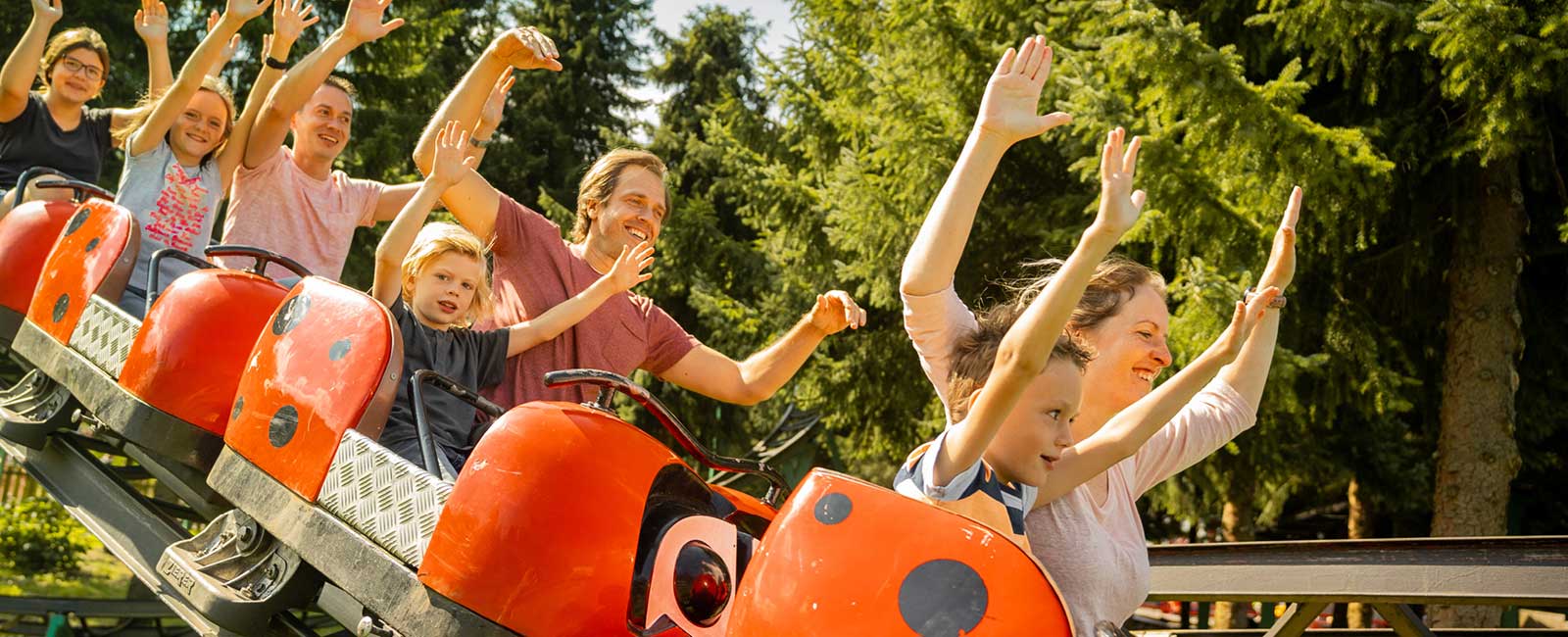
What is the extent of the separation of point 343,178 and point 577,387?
5.42ft

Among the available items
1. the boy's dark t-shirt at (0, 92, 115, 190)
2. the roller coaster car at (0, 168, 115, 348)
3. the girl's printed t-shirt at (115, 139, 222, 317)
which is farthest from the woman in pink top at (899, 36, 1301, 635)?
the boy's dark t-shirt at (0, 92, 115, 190)

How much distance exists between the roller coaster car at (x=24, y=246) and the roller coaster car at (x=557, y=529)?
1898 millimetres

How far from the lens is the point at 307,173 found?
4.35 metres

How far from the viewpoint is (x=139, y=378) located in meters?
3.65

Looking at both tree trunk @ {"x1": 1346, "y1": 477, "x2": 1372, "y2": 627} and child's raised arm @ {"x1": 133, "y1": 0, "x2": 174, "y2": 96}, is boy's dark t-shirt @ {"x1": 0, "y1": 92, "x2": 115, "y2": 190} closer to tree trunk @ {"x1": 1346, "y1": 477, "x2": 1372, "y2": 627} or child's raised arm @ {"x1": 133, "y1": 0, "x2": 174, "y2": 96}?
child's raised arm @ {"x1": 133, "y1": 0, "x2": 174, "y2": 96}

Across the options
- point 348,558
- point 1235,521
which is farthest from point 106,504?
point 1235,521

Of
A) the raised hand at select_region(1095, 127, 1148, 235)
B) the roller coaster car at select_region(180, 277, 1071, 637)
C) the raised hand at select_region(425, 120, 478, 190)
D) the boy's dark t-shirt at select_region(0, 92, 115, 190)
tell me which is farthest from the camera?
the boy's dark t-shirt at select_region(0, 92, 115, 190)

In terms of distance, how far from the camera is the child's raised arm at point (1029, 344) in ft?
6.06

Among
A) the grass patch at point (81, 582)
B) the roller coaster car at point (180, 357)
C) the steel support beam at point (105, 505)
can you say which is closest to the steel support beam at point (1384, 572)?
the roller coaster car at point (180, 357)

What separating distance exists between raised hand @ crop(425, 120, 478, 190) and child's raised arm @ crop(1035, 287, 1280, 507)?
168cm

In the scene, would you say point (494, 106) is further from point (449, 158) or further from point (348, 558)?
point (348, 558)

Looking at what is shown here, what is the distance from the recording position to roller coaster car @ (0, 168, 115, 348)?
4684mm

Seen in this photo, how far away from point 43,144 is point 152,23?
2.97 feet

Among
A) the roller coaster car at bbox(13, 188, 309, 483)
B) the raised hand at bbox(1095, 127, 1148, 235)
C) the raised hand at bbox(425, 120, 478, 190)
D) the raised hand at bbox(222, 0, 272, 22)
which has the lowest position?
the roller coaster car at bbox(13, 188, 309, 483)
